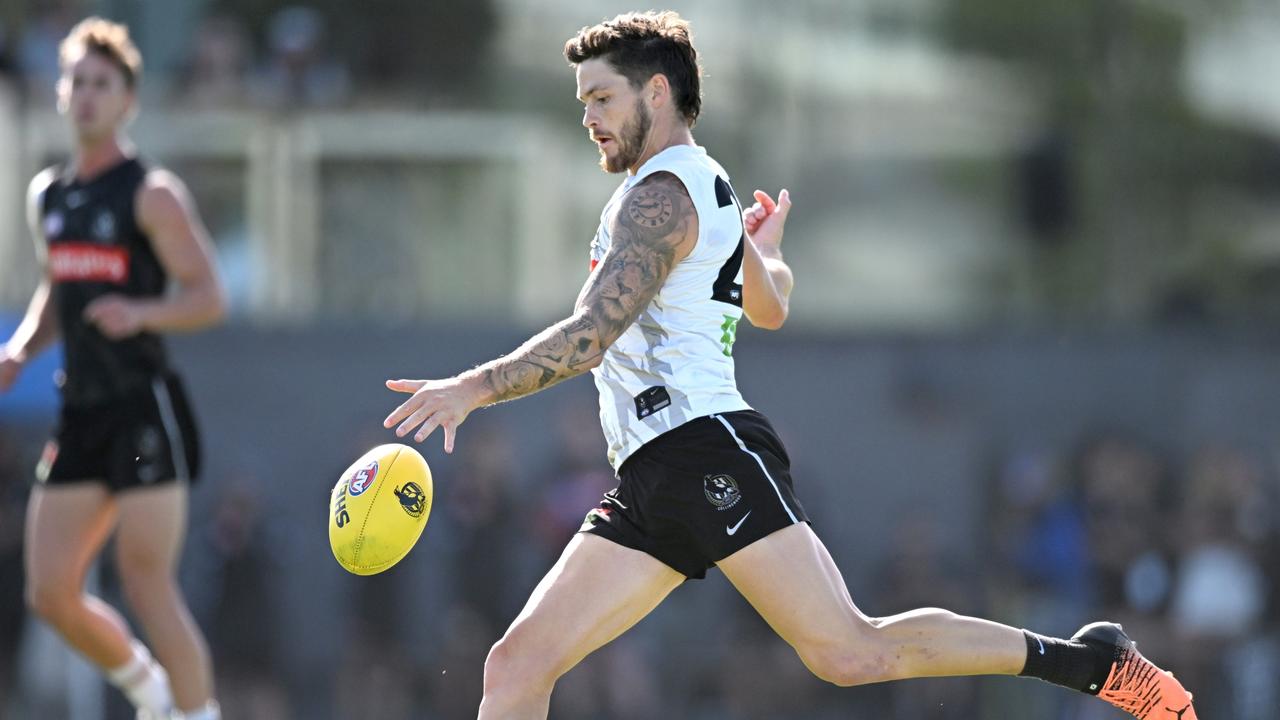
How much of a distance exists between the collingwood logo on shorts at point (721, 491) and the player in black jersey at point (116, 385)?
2.77m

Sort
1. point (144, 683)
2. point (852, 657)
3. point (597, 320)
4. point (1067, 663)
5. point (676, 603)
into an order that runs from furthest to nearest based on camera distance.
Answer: point (676, 603)
point (144, 683)
point (1067, 663)
point (852, 657)
point (597, 320)

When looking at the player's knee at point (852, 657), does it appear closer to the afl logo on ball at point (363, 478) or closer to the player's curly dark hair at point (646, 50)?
the afl logo on ball at point (363, 478)

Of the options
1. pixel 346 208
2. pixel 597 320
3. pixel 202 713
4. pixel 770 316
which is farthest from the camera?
pixel 346 208

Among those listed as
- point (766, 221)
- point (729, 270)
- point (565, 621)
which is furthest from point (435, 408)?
point (766, 221)

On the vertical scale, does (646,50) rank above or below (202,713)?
above

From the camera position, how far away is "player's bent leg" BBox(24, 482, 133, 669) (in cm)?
688

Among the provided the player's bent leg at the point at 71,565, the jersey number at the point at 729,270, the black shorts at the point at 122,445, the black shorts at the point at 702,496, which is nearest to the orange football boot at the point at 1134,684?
the black shorts at the point at 702,496

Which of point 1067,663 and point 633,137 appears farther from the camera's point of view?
point 1067,663

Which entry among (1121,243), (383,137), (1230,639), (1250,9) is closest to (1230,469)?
(1230,639)

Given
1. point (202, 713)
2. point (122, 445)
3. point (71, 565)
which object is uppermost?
point (122, 445)

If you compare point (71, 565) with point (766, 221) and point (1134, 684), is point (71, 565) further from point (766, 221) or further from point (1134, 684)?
point (1134, 684)

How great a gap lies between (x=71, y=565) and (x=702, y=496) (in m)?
3.08

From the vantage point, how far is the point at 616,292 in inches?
192

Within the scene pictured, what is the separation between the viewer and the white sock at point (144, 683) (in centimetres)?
707
